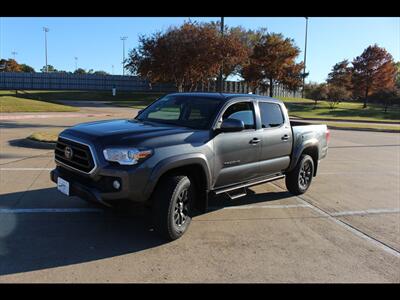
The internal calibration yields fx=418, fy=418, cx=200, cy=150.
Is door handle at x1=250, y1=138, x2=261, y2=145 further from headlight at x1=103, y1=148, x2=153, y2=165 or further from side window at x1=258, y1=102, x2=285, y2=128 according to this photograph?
headlight at x1=103, y1=148, x2=153, y2=165

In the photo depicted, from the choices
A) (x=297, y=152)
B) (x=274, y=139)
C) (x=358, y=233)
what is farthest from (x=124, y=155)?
(x=297, y=152)

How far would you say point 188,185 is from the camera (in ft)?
17.1

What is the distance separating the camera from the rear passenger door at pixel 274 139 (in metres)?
6.58

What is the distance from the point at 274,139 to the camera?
6.77 meters

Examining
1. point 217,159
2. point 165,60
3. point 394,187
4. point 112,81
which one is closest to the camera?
point 217,159

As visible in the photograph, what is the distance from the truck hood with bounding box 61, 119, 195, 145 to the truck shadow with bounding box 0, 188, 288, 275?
809mm

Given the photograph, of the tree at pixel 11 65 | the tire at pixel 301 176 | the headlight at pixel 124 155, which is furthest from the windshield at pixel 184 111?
the tree at pixel 11 65

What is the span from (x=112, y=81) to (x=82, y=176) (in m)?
66.0

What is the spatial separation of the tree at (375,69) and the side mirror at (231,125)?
5555 centimetres

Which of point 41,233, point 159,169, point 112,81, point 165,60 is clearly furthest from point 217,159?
point 112,81

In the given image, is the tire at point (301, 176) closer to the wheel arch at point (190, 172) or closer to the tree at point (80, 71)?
the wheel arch at point (190, 172)

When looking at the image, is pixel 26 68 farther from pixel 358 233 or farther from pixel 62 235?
pixel 358 233

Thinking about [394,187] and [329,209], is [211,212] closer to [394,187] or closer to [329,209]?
[329,209]

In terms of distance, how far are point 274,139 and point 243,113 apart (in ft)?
2.55
